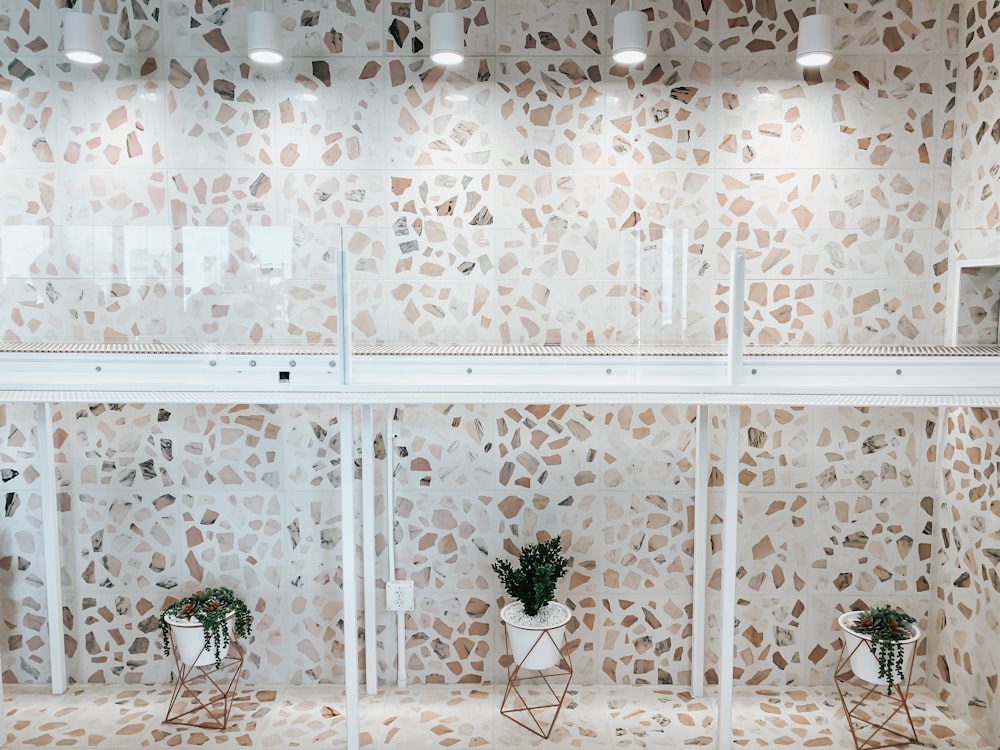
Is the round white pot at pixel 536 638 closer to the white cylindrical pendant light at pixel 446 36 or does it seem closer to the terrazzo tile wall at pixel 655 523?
the terrazzo tile wall at pixel 655 523

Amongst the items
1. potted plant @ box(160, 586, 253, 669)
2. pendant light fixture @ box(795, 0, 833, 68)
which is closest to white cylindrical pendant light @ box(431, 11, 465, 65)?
pendant light fixture @ box(795, 0, 833, 68)

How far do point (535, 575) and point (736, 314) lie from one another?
1.15 metres

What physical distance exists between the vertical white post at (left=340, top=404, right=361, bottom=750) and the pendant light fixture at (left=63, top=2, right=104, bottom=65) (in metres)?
1.48

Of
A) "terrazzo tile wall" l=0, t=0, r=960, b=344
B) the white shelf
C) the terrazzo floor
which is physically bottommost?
A: the terrazzo floor

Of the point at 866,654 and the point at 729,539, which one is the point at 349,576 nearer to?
the point at 729,539

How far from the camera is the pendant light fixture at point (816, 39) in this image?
2527mm

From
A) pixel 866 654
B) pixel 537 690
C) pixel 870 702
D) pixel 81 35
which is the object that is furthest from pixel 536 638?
pixel 81 35

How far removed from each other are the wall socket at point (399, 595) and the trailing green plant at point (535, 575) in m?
0.35

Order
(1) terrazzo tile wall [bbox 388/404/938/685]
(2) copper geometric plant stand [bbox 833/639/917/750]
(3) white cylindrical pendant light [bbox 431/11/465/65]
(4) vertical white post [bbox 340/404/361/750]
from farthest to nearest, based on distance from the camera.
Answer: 1. (1) terrazzo tile wall [bbox 388/404/938/685]
2. (2) copper geometric plant stand [bbox 833/639/917/750]
3. (3) white cylindrical pendant light [bbox 431/11/465/65]
4. (4) vertical white post [bbox 340/404/361/750]

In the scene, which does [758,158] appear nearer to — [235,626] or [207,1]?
[207,1]

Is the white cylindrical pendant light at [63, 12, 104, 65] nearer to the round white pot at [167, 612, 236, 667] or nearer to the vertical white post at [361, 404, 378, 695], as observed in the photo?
the vertical white post at [361, 404, 378, 695]

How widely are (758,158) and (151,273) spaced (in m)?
2.09

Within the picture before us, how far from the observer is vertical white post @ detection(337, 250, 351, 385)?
2334 millimetres

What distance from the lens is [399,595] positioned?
301 centimetres
